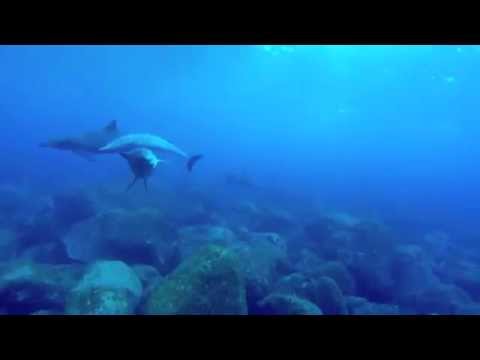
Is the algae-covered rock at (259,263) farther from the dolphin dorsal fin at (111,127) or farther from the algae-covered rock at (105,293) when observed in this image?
the dolphin dorsal fin at (111,127)

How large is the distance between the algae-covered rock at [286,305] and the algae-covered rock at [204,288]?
952mm

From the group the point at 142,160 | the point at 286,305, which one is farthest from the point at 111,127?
the point at 286,305

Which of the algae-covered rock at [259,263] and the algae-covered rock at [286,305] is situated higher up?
the algae-covered rock at [259,263]

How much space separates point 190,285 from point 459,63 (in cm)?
3140

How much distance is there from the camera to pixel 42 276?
8.63m

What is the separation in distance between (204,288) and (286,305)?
172 cm

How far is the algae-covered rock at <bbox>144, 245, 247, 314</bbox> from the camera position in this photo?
6.70 metres

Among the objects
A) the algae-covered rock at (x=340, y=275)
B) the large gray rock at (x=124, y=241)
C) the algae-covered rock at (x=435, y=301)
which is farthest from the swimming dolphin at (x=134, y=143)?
the algae-covered rock at (x=435, y=301)

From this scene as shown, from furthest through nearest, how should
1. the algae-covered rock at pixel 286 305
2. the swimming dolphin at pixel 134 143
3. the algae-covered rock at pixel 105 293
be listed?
the swimming dolphin at pixel 134 143 < the algae-covered rock at pixel 286 305 < the algae-covered rock at pixel 105 293

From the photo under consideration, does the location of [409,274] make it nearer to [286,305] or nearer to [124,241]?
[286,305]

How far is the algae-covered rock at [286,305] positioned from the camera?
7.41 m

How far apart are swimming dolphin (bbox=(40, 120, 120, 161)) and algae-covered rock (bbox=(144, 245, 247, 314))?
677 cm
